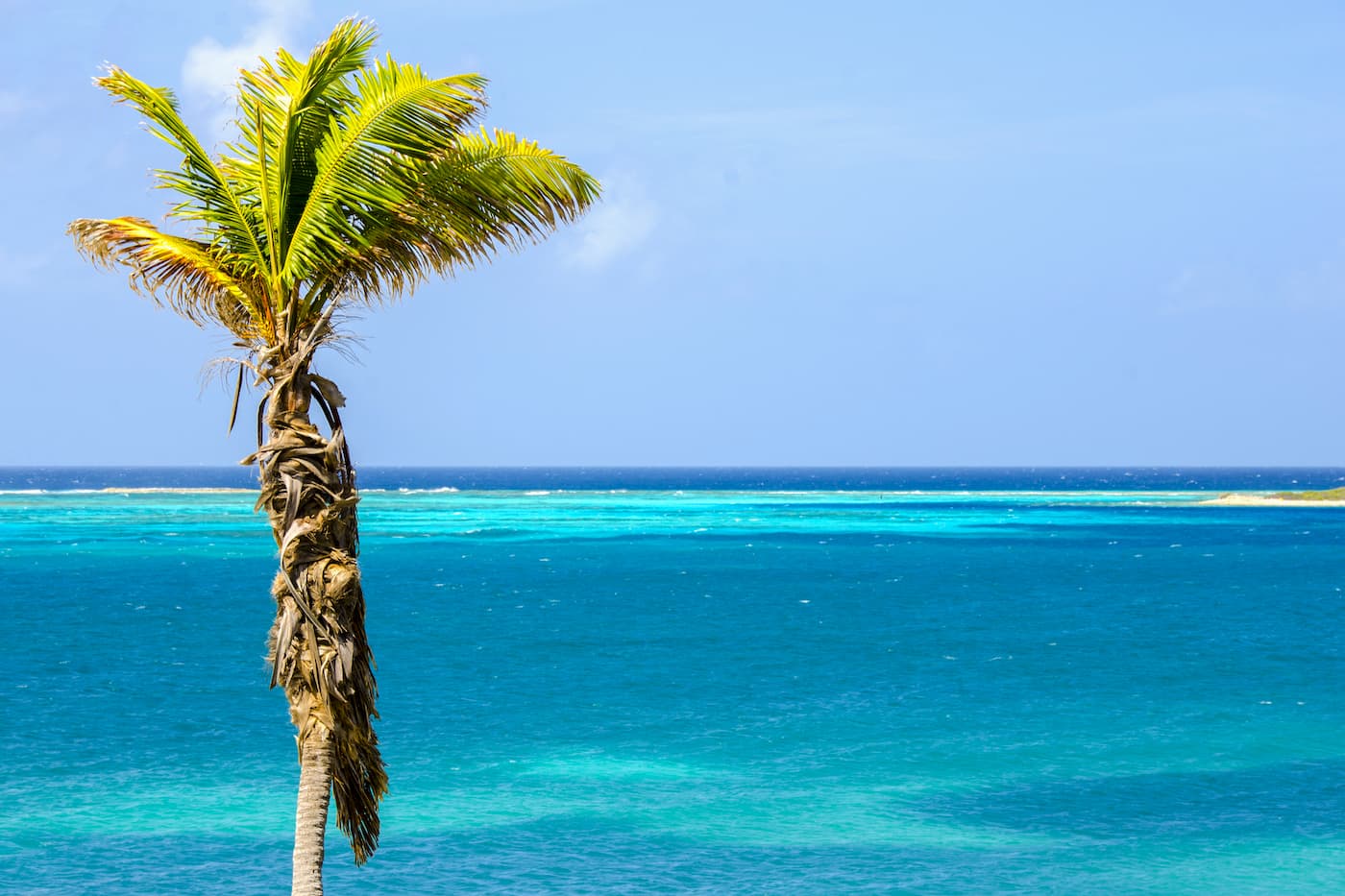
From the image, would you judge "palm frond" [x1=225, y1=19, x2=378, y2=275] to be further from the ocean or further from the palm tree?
the ocean

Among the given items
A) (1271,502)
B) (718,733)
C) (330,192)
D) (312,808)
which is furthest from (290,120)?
(1271,502)

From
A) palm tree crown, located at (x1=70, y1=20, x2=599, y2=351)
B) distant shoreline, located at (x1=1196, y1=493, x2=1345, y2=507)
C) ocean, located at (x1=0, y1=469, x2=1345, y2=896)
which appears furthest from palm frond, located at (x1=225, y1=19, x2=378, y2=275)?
distant shoreline, located at (x1=1196, y1=493, x2=1345, y2=507)

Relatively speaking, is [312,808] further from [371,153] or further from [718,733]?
[718,733]

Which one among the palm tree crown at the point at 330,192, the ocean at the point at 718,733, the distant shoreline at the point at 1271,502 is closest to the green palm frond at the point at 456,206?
the palm tree crown at the point at 330,192

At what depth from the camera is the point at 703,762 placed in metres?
25.4

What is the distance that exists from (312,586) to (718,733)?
18.8 metres

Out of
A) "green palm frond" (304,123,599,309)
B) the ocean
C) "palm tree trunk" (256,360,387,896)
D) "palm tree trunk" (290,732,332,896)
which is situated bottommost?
the ocean

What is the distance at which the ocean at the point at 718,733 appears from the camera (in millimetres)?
19016

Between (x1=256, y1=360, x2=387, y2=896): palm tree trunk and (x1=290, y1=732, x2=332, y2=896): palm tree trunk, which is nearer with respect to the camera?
(x1=256, y1=360, x2=387, y2=896): palm tree trunk

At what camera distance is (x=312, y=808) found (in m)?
10.7

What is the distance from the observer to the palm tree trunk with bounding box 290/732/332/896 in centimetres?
1066

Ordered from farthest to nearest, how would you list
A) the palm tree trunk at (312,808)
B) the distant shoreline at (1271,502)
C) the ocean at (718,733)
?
1. the distant shoreline at (1271,502)
2. the ocean at (718,733)
3. the palm tree trunk at (312,808)

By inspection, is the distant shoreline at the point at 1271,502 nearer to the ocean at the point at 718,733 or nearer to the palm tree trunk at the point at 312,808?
the ocean at the point at 718,733

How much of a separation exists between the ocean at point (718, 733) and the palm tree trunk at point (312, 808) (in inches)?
287
